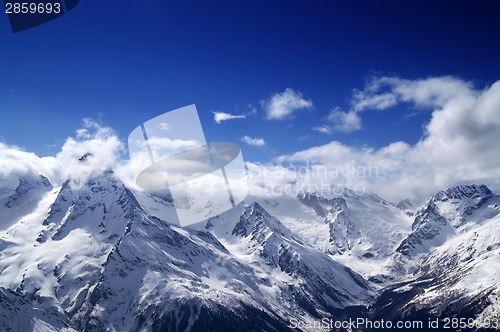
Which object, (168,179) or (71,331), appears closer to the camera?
(168,179)

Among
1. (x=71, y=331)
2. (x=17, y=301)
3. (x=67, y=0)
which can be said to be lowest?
(x=71, y=331)

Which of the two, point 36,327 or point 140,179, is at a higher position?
point 140,179

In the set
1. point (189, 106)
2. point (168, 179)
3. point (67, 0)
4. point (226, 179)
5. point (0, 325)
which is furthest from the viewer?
point (0, 325)

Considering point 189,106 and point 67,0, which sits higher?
point 67,0

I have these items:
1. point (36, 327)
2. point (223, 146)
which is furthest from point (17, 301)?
point (223, 146)

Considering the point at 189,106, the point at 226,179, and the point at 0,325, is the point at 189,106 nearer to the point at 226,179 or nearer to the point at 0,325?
the point at 226,179

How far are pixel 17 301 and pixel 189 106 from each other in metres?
147

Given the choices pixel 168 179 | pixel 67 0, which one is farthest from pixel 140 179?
pixel 168 179

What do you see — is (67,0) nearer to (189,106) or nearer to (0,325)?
(189,106)

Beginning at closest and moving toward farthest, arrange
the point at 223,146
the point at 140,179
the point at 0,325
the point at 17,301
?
1. the point at 223,146
2. the point at 140,179
3. the point at 0,325
4. the point at 17,301

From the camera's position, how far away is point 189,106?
4659 centimetres

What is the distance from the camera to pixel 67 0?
143 ft

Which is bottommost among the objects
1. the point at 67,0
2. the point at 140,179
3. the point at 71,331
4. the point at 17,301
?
the point at 71,331

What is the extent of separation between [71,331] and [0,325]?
93.6 ft
